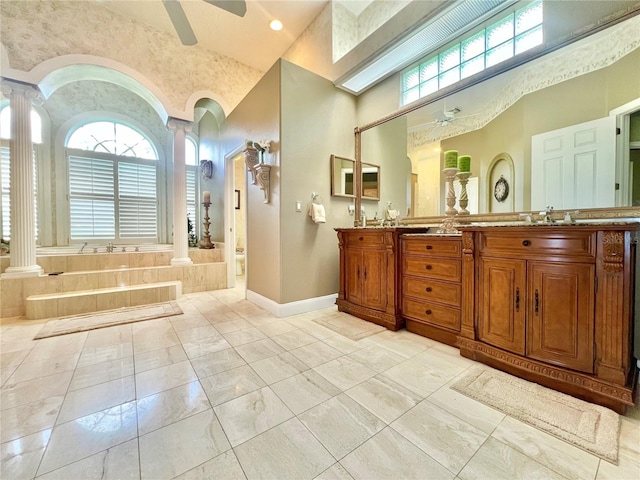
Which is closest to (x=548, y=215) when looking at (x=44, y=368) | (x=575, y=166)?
(x=575, y=166)

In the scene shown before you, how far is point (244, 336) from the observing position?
2.45 m

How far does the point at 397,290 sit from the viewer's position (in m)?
2.57

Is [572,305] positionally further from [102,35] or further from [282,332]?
A: [102,35]

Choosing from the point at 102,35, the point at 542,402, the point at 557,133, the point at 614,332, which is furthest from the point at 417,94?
the point at 102,35

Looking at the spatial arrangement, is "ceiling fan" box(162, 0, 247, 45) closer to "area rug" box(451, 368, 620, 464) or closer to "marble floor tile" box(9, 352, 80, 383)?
"marble floor tile" box(9, 352, 80, 383)

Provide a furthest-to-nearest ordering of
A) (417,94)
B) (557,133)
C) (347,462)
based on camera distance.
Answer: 1. (417,94)
2. (557,133)
3. (347,462)

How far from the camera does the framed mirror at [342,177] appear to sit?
11.0ft

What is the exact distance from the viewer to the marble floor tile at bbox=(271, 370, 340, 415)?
4.81 ft

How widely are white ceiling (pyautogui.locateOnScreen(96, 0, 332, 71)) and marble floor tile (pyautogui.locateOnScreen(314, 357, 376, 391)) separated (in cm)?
430

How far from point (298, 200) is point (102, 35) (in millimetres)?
3633

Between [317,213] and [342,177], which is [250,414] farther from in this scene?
[342,177]

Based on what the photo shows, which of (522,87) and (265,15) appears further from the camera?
(265,15)

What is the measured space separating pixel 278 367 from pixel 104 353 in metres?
1.52

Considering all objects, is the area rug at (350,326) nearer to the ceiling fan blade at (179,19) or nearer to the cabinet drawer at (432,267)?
the cabinet drawer at (432,267)
